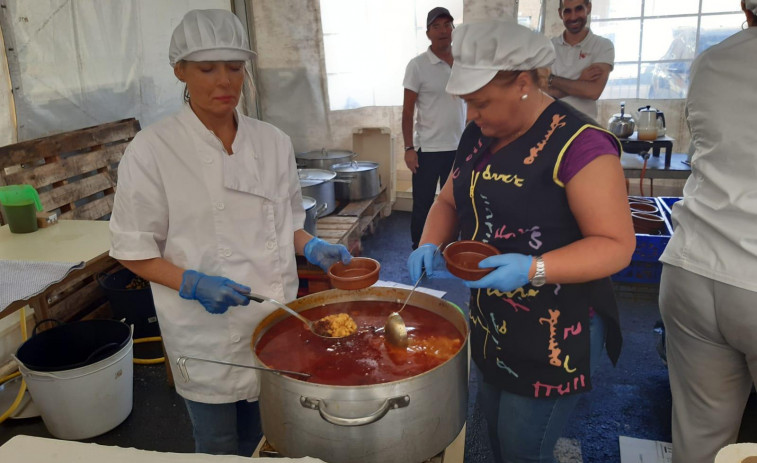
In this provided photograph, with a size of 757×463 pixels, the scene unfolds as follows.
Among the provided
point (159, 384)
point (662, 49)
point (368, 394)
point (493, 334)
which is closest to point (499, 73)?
point (493, 334)

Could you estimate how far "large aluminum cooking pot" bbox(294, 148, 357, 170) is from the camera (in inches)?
232

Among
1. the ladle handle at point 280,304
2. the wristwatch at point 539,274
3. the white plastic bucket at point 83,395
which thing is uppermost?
the wristwatch at point 539,274

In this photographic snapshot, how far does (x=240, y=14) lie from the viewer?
235 inches

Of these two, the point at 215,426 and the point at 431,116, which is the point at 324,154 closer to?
the point at 431,116

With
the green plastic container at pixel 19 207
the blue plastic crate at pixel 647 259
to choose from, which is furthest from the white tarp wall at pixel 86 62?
the blue plastic crate at pixel 647 259

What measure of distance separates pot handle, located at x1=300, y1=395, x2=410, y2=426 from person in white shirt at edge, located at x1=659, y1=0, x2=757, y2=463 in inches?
48.9

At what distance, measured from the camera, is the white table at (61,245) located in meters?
2.49

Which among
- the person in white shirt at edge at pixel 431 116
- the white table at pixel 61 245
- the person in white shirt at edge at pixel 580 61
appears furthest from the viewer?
the person in white shirt at edge at pixel 431 116

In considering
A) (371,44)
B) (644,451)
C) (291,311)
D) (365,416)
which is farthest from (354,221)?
(365,416)

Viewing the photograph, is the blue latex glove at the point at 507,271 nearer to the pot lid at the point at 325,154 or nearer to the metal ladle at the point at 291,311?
the metal ladle at the point at 291,311

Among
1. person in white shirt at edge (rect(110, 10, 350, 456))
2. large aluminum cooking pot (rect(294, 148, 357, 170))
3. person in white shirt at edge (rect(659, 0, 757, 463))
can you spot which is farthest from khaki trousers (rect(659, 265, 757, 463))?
large aluminum cooking pot (rect(294, 148, 357, 170))

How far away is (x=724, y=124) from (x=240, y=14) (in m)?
5.39

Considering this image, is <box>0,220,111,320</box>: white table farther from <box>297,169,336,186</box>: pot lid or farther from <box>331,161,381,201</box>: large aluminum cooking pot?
<box>331,161,381,201</box>: large aluminum cooking pot

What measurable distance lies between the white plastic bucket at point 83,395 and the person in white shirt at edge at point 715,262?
2630mm
